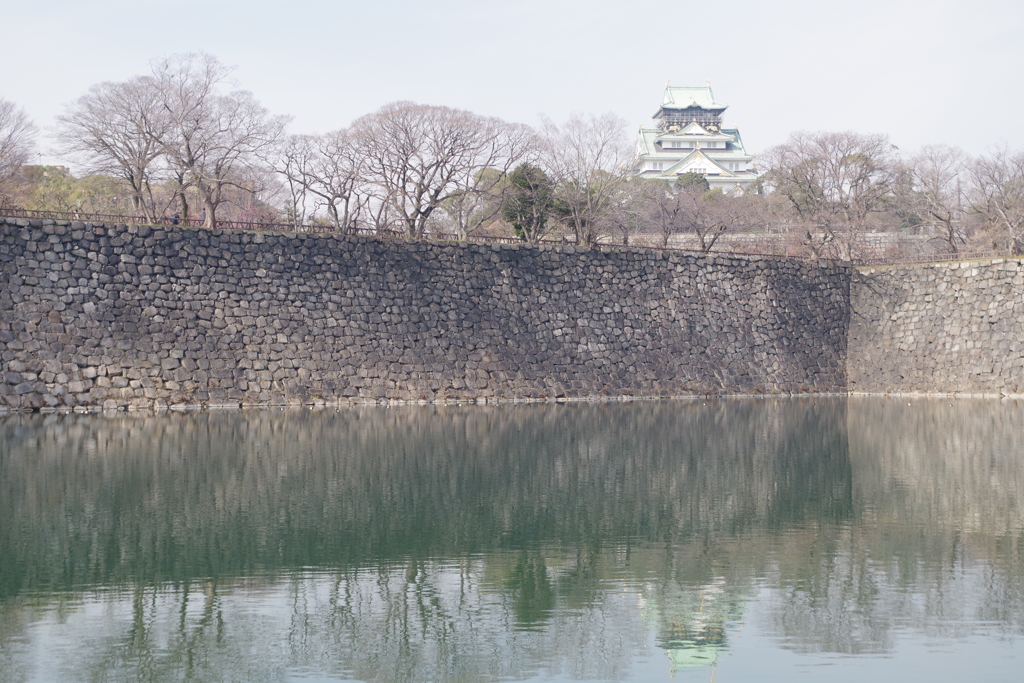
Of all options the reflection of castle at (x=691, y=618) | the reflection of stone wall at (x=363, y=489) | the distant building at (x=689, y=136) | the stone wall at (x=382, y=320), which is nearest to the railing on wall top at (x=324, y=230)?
the stone wall at (x=382, y=320)

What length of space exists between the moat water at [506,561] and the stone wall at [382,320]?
6456mm

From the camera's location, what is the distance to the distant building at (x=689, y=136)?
8156 cm

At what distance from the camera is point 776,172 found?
1506 inches

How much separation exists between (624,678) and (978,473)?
29.4ft

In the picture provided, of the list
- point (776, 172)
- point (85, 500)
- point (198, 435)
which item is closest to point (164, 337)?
point (198, 435)

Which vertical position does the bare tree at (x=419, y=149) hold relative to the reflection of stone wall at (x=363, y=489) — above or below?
above

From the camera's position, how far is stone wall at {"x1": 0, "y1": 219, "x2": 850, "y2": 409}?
2189cm

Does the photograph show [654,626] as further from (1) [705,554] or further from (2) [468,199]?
(2) [468,199]

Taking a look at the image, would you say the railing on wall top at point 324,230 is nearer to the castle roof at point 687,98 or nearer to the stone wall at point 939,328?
the stone wall at point 939,328

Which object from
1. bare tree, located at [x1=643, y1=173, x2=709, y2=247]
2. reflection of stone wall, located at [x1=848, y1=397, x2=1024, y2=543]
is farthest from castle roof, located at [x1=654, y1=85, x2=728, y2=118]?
reflection of stone wall, located at [x1=848, y1=397, x2=1024, y2=543]

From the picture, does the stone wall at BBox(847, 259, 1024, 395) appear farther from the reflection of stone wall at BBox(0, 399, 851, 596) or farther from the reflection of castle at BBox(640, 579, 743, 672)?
the reflection of castle at BBox(640, 579, 743, 672)

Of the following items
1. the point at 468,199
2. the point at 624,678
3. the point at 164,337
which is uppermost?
the point at 468,199

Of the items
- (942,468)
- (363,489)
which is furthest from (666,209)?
(363,489)

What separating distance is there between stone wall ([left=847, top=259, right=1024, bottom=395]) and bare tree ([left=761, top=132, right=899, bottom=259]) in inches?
150
